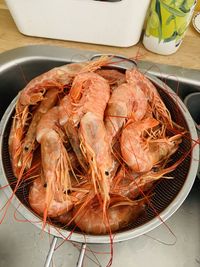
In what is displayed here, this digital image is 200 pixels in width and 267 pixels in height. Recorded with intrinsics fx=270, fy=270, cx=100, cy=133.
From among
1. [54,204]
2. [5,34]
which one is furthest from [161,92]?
[5,34]

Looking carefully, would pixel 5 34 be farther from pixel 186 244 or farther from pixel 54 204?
pixel 186 244

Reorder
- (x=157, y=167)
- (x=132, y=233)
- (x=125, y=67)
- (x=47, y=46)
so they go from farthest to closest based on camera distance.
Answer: (x=47, y=46) → (x=125, y=67) → (x=157, y=167) → (x=132, y=233)

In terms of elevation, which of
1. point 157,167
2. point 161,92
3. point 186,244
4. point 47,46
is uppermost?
point 47,46

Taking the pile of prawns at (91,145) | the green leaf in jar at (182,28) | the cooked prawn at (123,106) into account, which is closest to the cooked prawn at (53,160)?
the pile of prawns at (91,145)

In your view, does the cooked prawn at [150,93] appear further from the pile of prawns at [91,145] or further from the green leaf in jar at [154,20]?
the green leaf in jar at [154,20]

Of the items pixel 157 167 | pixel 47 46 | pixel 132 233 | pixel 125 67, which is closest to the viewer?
pixel 132 233

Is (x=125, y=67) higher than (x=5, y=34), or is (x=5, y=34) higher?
(x=5, y=34)
